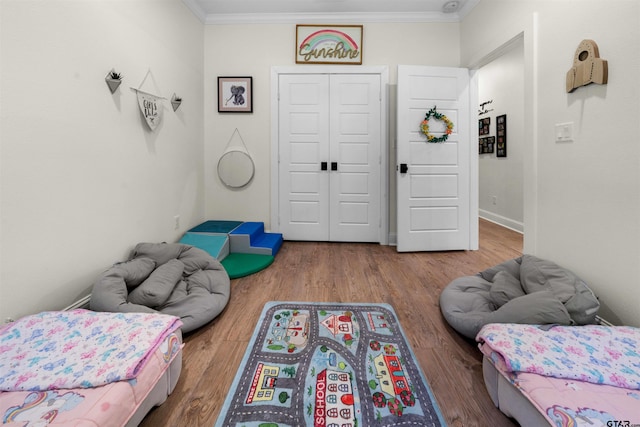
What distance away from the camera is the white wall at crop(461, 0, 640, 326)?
1.60 m

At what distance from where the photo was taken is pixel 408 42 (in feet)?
12.2

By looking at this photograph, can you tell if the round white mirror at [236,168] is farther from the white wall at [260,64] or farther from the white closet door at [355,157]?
the white closet door at [355,157]

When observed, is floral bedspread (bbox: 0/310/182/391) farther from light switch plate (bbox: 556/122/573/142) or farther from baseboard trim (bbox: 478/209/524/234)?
baseboard trim (bbox: 478/209/524/234)

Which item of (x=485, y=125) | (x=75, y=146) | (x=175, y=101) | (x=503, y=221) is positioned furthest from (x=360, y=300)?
(x=485, y=125)

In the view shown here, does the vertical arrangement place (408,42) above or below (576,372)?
above

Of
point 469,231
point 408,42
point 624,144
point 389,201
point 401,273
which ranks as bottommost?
point 401,273

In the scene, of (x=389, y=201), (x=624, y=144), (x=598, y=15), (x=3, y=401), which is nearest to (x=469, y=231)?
(x=389, y=201)

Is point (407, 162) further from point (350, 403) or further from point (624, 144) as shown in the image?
point (350, 403)

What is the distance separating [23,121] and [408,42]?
12.5 feet

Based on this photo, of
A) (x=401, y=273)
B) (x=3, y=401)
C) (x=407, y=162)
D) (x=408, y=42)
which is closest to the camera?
(x=3, y=401)

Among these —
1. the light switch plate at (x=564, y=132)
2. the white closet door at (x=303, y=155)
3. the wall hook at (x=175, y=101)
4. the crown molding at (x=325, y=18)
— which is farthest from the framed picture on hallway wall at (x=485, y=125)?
the wall hook at (x=175, y=101)

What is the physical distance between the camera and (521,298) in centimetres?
165

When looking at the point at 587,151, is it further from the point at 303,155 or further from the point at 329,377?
the point at 303,155

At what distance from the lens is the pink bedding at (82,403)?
874 mm
